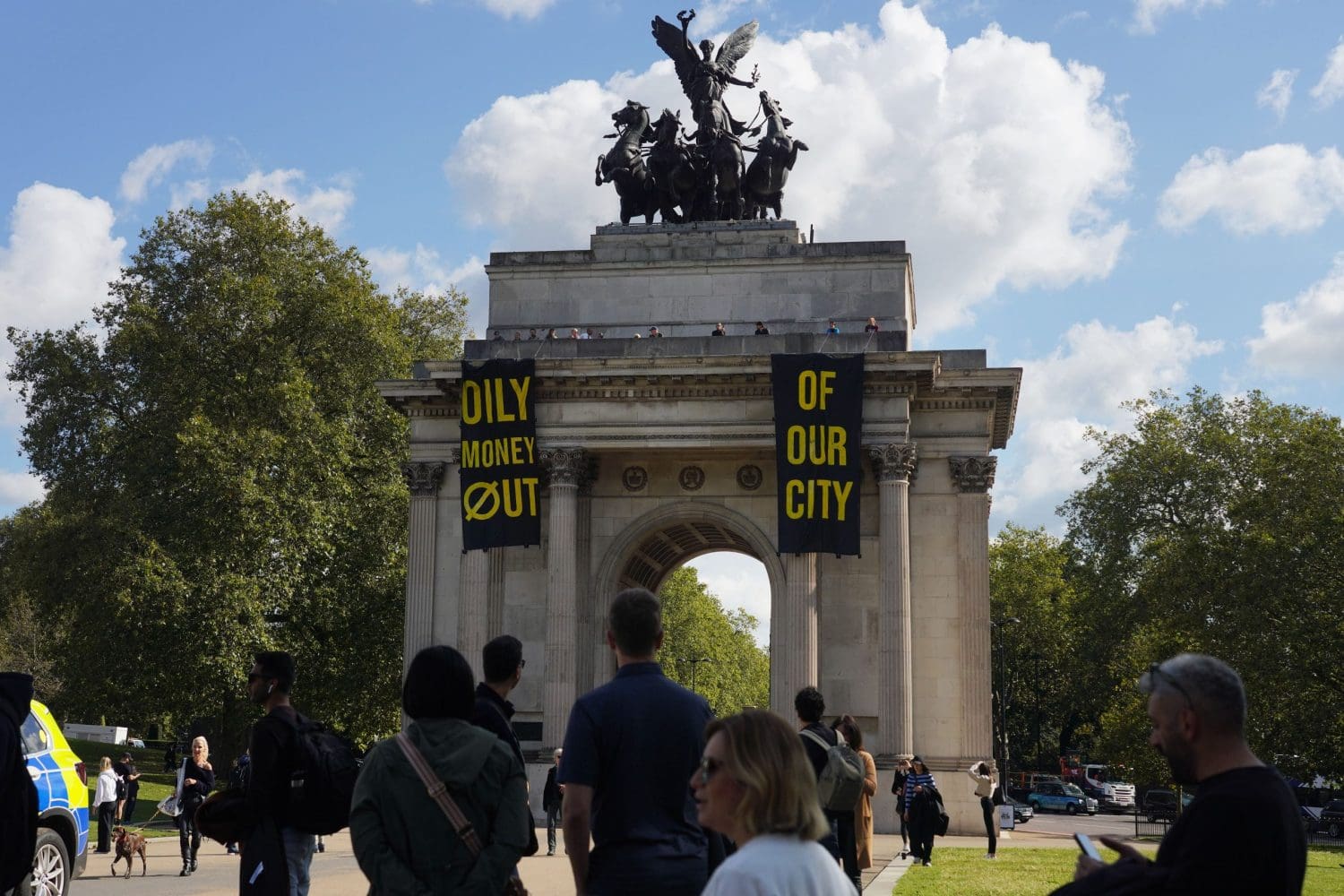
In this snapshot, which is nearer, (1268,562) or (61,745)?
(61,745)

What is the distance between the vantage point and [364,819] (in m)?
6.72

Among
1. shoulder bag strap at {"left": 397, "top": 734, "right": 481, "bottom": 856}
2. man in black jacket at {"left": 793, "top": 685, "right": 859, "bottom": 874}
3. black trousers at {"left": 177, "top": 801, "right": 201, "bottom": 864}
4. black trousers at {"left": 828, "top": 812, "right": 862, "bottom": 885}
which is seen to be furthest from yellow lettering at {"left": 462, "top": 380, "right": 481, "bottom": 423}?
shoulder bag strap at {"left": 397, "top": 734, "right": 481, "bottom": 856}

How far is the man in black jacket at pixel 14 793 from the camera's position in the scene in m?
8.48

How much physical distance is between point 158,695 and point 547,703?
14.8 meters

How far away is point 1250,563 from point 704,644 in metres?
66.8

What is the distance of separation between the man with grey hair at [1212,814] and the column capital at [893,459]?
3118 cm

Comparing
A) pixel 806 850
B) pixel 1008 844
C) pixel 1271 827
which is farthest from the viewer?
pixel 1008 844

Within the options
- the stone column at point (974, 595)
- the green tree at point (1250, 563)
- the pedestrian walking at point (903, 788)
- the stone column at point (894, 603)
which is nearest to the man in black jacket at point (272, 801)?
the pedestrian walking at point (903, 788)

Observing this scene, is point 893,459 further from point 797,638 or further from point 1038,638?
point 1038,638

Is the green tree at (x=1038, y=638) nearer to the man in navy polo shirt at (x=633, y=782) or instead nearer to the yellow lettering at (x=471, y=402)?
the yellow lettering at (x=471, y=402)

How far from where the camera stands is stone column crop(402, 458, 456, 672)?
39625 millimetres

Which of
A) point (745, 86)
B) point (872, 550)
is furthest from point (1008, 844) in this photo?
point (745, 86)

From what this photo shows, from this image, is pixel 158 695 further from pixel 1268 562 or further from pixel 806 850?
pixel 806 850

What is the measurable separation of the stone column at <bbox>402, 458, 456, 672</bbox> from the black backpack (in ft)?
102
